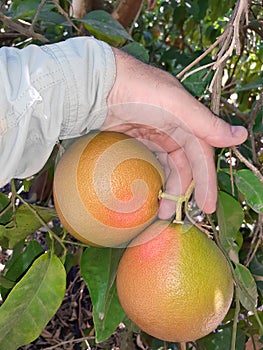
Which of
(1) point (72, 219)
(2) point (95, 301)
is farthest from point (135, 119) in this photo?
(2) point (95, 301)

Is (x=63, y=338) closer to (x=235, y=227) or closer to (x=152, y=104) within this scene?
(x=235, y=227)

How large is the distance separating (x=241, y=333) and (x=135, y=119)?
1.67ft

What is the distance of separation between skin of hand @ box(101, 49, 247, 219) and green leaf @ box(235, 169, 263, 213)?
1.6 inches

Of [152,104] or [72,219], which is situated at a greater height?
[152,104]

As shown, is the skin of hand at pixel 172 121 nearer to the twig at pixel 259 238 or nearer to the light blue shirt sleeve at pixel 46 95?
the light blue shirt sleeve at pixel 46 95

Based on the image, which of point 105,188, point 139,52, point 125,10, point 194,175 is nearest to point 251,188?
point 194,175

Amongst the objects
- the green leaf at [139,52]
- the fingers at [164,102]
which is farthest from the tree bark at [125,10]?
the fingers at [164,102]

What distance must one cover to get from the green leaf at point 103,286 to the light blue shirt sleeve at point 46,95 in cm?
17

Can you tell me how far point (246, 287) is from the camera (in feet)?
2.81

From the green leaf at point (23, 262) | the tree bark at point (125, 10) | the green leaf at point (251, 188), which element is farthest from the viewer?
the tree bark at point (125, 10)

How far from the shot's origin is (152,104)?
78 centimetres

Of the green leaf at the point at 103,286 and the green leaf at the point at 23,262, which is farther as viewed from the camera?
the green leaf at the point at 23,262

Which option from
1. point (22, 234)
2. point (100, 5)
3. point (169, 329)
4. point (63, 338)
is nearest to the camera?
point (169, 329)

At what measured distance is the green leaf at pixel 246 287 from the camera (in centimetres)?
85
